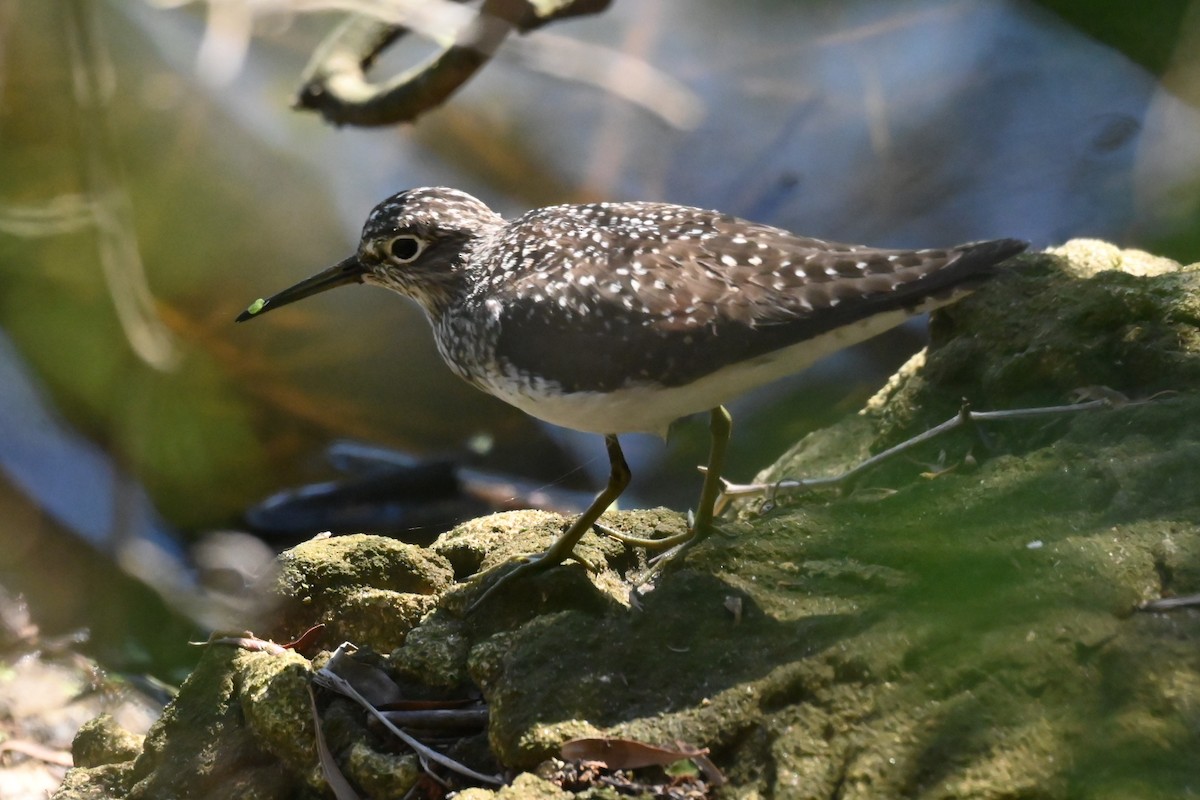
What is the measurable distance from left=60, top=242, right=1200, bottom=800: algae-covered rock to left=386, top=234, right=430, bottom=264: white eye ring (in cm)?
118

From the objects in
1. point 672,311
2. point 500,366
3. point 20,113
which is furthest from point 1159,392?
point 20,113

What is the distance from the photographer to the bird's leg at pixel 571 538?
373 cm

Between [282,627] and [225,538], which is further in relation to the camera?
[225,538]

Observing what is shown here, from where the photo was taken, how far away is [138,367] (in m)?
5.98

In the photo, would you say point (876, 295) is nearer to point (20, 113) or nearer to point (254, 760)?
point (254, 760)

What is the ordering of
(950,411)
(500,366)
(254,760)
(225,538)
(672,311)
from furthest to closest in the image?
(225,538)
(950,411)
(500,366)
(672,311)
(254,760)

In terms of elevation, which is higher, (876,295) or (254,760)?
(876,295)

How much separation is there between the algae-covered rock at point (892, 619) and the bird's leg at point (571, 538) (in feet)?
0.16

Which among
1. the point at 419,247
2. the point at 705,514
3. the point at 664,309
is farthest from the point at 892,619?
the point at 419,247

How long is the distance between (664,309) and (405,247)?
1.48 meters

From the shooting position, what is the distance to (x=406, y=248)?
4.79m

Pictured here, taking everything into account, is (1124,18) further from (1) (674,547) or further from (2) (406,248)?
(2) (406,248)

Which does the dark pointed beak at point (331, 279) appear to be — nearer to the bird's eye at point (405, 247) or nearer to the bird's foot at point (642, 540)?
the bird's eye at point (405, 247)

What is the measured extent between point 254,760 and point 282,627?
1.69 ft
